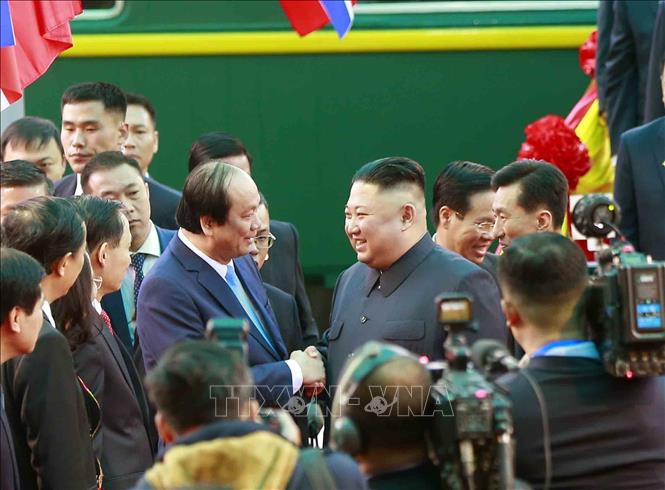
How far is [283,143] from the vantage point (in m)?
8.67

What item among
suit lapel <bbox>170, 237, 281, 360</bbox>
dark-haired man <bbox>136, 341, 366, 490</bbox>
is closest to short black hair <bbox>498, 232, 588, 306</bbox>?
dark-haired man <bbox>136, 341, 366, 490</bbox>

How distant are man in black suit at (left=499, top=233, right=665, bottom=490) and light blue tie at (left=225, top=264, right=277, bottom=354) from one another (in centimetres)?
164

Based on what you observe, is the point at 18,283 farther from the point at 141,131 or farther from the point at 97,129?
the point at 141,131

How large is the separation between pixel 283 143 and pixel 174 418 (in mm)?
5512

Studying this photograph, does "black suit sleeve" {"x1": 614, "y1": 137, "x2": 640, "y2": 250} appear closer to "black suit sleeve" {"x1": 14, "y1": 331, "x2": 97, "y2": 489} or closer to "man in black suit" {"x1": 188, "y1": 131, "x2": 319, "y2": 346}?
"man in black suit" {"x1": 188, "y1": 131, "x2": 319, "y2": 346}

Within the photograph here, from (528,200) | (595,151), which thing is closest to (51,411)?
(528,200)

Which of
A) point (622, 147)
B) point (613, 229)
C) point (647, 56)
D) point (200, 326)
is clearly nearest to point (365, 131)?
point (647, 56)

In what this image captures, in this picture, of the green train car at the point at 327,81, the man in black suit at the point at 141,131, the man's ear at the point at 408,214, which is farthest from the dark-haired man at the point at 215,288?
the green train car at the point at 327,81

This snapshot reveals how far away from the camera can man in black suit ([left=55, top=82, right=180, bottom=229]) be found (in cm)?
729

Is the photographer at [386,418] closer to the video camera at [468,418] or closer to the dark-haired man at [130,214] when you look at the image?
the video camera at [468,418]

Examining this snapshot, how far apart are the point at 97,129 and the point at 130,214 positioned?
1063mm

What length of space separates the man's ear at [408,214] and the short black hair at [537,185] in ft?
1.88

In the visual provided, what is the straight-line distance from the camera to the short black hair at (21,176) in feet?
20.8

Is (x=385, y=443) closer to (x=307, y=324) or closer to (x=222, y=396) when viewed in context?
(x=222, y=396)
